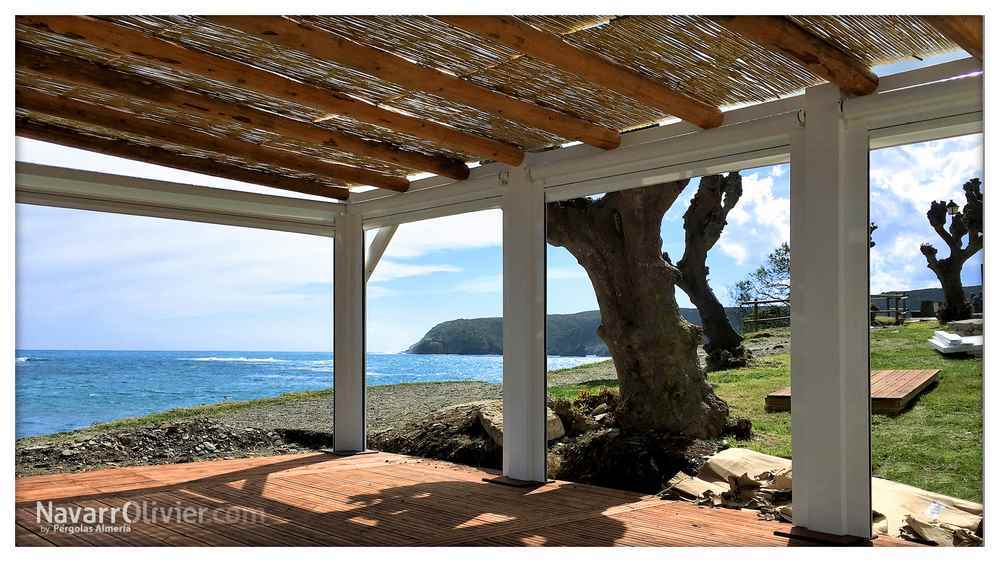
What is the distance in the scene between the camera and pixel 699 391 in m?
7.28

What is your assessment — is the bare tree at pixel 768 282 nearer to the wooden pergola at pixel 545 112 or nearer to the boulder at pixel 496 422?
the boulder at pixel 496 422

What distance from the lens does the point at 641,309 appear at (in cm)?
760

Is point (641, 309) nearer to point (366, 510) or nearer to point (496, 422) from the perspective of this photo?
point (496, 422)

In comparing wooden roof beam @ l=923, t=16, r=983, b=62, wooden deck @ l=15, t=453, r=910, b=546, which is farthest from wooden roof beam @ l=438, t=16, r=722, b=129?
wooden deck @ l=15, t=453, r=910, b=546

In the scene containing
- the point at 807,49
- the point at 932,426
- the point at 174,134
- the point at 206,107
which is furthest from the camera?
the point at 174,134

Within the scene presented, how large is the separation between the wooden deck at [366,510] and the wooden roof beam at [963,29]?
255 cm

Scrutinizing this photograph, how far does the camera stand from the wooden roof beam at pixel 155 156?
5.39m

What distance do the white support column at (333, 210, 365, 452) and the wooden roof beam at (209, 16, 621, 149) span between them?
3.29m

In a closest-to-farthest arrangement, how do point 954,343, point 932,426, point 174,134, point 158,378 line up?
point 954,343
point 932,426
point 174,134
point 158,378

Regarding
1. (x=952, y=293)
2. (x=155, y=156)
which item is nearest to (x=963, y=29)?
(x=952, y=293)

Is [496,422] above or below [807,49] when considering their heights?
below

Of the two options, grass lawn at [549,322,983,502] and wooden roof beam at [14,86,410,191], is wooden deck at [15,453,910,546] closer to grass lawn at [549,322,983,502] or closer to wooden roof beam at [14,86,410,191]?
grass lawn at [549,322,983,502]

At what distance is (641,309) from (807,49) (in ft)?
13.8
